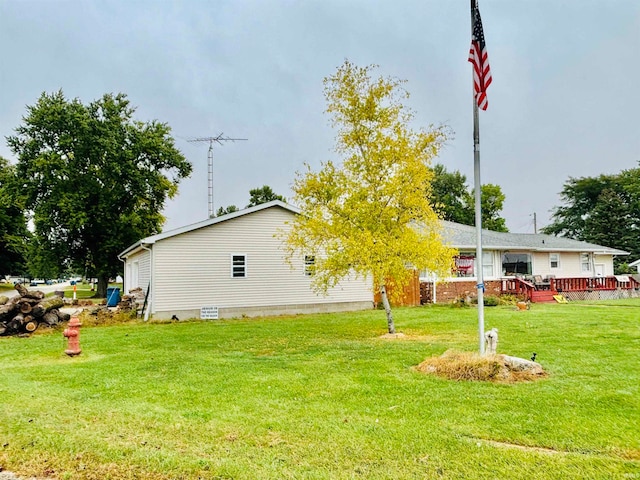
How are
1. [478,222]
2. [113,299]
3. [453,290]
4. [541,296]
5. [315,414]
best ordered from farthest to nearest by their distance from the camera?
[453,290] < [541,296] < [113,299] < [478,222] < [315,414]

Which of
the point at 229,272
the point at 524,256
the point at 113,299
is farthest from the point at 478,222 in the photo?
the point at 524,256

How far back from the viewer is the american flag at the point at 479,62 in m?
7.03

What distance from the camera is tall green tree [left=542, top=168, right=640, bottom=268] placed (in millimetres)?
43406

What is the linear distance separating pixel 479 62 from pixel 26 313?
1310cm

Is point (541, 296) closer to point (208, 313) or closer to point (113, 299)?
point (208, 313)

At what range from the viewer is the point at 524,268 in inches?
928

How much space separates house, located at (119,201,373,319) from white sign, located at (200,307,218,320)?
0.4 inches

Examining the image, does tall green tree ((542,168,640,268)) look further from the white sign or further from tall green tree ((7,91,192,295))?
tall green tree ((7,91,192,295))

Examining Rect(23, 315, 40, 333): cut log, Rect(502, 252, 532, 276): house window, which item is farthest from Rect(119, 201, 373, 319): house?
Rect(502, 252, 532, 276): house window

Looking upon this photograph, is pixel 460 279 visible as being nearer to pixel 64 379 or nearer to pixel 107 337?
pixel 107 337

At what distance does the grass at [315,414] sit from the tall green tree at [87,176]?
67.3 feet

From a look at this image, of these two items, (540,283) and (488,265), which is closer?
(540,283)

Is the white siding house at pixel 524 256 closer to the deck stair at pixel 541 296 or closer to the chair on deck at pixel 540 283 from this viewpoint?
the chair on deck at pixel 540 283

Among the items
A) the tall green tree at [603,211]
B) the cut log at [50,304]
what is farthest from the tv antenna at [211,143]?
the tall green tree at [603,211]
